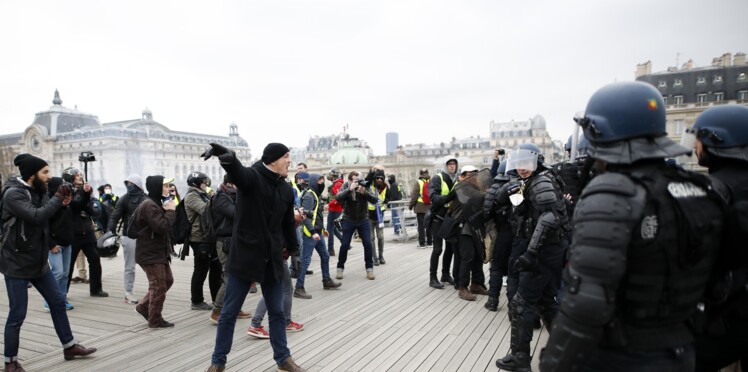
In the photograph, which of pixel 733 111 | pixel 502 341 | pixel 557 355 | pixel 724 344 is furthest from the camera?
pixel 502 341

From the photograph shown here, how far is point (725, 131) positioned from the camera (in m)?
2.45

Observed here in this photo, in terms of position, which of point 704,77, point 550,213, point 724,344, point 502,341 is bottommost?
point 502,341

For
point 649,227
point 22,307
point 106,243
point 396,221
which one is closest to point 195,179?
point 106,243

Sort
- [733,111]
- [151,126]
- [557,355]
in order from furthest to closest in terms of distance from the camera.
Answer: [151,126]
[733,111]
[557,355]

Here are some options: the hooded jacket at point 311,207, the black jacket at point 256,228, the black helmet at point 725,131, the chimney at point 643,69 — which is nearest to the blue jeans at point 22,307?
the black jacket at point 256,228

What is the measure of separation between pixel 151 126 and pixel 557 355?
99711 millimetres

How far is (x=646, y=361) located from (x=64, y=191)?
16.9 feet

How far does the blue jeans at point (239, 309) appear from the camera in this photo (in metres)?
3.79

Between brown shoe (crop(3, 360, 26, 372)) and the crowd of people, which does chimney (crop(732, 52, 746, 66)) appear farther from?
brown shoe (crop(3, 360, 26, 372))

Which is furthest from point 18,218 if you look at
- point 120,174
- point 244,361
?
point 120,174

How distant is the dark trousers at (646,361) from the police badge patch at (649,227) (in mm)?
534

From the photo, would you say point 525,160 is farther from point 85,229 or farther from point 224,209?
point 85,229

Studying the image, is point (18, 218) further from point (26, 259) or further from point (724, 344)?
point (724, 344)

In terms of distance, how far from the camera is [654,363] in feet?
5.79
